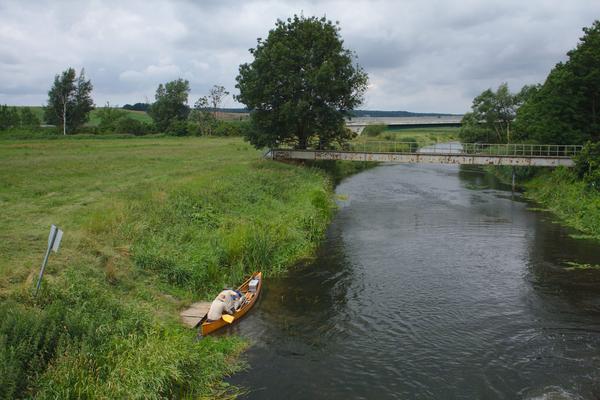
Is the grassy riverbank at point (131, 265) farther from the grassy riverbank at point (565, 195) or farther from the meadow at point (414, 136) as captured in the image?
the meadow at point (414, 136)

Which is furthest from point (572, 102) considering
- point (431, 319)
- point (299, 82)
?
point (431, 319)

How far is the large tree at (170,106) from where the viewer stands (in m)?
116

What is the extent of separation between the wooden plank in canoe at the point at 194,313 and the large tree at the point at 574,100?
42.7 meters

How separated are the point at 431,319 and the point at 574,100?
3841 cm

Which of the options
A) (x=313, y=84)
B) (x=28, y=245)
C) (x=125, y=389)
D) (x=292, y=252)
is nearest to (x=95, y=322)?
(x=125, y=389)

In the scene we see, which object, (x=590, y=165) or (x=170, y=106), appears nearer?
(x=590, y=165)

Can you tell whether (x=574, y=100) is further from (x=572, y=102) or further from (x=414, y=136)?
(x=414, y=136)

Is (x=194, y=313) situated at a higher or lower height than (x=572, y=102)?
lower

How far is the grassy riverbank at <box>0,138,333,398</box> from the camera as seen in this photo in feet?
37.8

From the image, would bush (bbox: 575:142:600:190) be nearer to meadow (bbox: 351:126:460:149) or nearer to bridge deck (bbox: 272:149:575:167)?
bridge deck (bbox: 272:149:575:167)

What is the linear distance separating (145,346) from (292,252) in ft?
43.8

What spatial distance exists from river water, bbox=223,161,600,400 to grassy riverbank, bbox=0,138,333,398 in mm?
1826

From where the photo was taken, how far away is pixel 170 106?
11750 cm

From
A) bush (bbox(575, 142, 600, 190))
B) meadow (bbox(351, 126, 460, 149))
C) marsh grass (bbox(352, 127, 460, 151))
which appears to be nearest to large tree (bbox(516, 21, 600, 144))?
bush (bbox(575, 142, 600, 190))
